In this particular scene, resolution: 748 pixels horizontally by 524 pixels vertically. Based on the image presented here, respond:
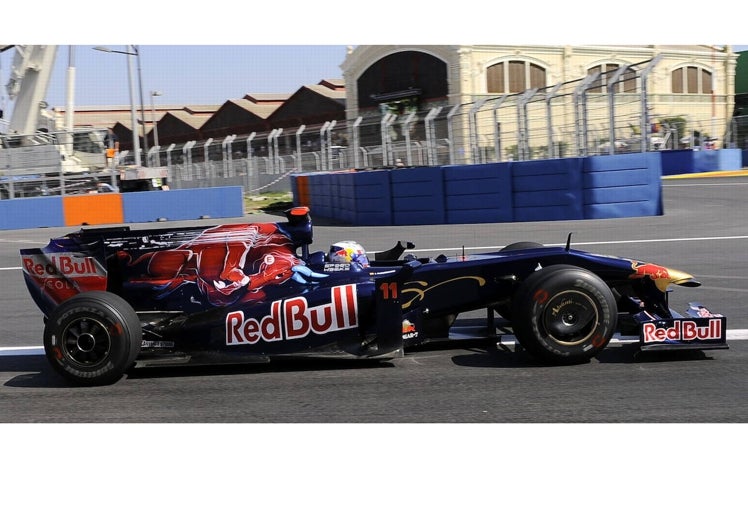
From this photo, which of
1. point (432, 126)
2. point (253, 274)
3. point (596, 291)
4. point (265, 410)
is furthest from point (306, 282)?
point (432, 126)

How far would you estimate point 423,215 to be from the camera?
53.8ft

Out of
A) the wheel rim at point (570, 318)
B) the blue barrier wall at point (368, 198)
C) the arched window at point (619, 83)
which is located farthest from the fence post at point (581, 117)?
the wheel rim at point (570, 318)

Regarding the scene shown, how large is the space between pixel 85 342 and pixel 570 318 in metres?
3.05

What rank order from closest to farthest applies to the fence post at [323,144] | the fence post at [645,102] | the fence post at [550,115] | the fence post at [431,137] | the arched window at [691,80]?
the fence post at [645,102] → the fence post at [550,115] → the fence post at [431,137] → the fence post at [323,144] → the arched window at [691,80]

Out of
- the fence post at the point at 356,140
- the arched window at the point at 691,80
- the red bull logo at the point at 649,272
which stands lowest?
the red bull logo at the point at 649,272

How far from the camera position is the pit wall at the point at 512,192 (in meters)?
15.1

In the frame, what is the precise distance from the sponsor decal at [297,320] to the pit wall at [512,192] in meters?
10.5

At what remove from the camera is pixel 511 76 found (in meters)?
38.2

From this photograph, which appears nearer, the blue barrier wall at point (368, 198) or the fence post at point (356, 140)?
the blue barrier wall at point (368, 198)

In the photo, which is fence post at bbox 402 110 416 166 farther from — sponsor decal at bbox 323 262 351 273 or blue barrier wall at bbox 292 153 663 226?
sponsor decal at bbox 323 262 351 273

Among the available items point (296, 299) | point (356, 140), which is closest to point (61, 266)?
point (296, 299)

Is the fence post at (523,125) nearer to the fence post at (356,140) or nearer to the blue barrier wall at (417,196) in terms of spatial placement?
the blue barrier wall at (417,196)

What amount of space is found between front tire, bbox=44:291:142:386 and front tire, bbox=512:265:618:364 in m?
2.45

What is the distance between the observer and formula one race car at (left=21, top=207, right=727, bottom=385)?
5164 millimetres
